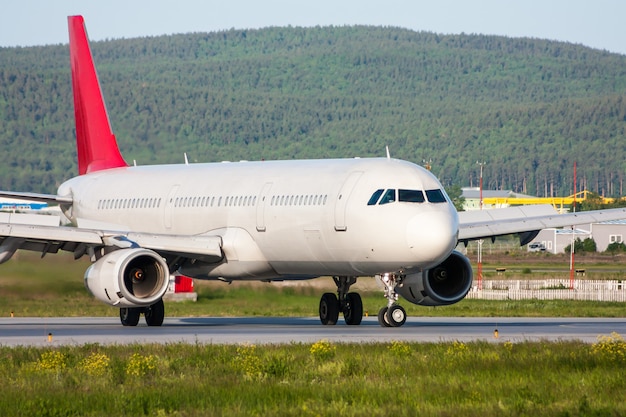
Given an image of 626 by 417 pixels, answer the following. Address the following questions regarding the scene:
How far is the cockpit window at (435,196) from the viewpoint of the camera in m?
30.3

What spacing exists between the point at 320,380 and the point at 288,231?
14.4 metres

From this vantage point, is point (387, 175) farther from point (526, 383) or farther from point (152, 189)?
point (526, 383)

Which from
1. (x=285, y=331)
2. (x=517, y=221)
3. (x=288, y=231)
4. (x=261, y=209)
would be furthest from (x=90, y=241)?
(x=517, y=221)

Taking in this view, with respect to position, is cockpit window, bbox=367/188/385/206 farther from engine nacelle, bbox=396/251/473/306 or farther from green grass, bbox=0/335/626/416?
green grass, bbox=0/335/626/416

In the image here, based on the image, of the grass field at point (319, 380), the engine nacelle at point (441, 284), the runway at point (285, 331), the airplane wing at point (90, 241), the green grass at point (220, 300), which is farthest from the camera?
the green grass at point (220, 300)

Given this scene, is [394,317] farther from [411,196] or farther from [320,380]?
[320,380]

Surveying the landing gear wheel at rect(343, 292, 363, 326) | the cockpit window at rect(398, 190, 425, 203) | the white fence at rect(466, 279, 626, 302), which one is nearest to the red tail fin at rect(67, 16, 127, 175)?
the landing gear wheel at rect(343, 292, 363, 326)

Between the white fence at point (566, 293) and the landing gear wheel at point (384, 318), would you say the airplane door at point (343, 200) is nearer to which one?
the landing gear wheel at point (384, 318)

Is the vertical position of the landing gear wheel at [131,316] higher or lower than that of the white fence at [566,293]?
higher

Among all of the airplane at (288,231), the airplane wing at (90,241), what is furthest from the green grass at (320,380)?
the airplane wing at (90,241)

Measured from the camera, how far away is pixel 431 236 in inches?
1147

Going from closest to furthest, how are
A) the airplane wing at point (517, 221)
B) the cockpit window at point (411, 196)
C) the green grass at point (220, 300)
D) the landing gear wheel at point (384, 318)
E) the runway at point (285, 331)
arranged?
1. the runway at point (285, 331)
2. the cockpit window at point (411, 196)
3. the landing gear wheel at point (384, 318)
4. the airplane wing at point (517, 221)
5. the green grass at point (220, 300)

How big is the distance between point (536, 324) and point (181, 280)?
22.8 m

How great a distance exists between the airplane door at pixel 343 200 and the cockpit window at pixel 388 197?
111 centimetres
